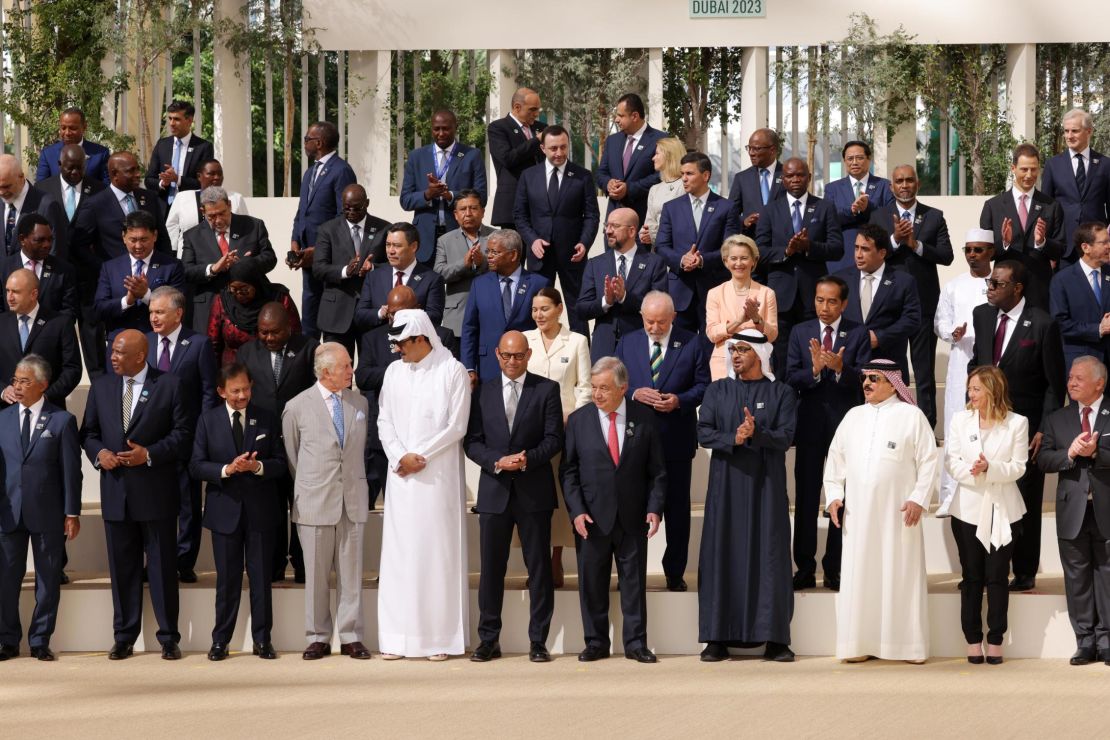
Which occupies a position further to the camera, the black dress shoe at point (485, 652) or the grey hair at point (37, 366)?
the grey hair at point (37, 366)

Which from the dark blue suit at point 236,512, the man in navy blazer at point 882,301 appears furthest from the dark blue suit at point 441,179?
the man in navy blazer at point 882,301

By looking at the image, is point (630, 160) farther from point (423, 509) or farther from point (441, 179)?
point (423, 509)

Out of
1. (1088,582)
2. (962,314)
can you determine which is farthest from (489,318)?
(1088,582)

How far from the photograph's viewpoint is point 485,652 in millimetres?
7949

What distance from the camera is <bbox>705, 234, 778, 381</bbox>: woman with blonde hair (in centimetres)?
847

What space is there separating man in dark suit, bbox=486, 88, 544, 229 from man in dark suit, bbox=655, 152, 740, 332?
1172 millimetres

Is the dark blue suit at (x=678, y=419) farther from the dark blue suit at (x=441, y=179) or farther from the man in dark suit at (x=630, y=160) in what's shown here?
the dark blue suit at (x=441, y=179)

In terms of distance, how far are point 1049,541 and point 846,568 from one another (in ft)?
5.26

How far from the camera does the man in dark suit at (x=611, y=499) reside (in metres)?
7.90

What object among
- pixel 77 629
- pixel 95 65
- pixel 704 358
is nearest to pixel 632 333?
pixel 704 358

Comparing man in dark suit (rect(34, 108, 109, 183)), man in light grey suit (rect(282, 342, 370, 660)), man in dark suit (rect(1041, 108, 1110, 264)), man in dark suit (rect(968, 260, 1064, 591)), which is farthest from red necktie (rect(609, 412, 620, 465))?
man in dark suit (rect(34, 108, 109, 183))

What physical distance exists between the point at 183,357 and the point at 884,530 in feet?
11.9

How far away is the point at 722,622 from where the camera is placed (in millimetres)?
7871

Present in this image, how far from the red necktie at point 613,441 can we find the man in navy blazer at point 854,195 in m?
2.50
